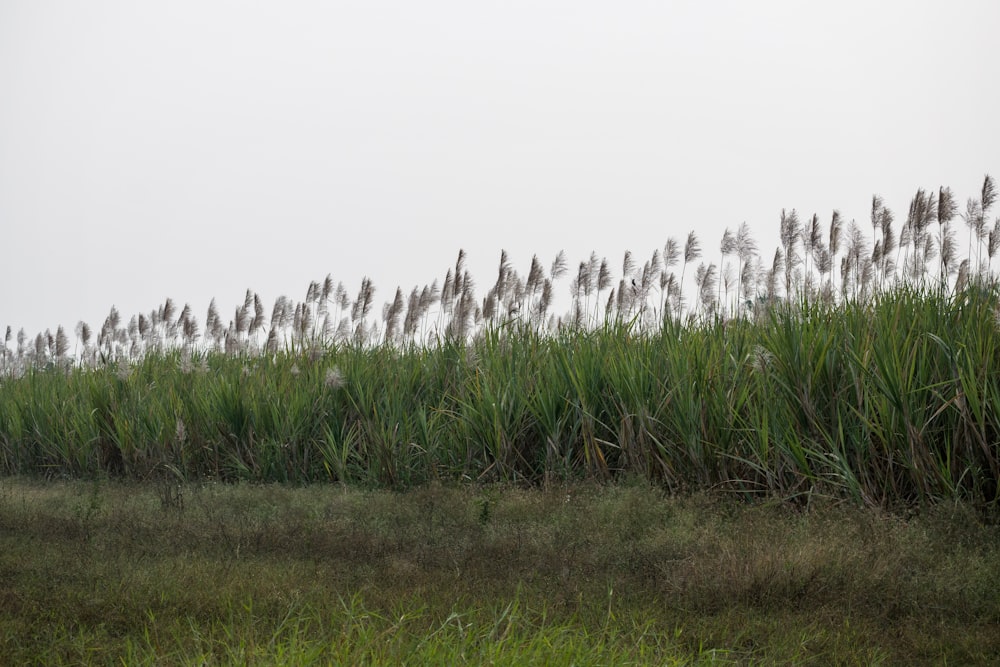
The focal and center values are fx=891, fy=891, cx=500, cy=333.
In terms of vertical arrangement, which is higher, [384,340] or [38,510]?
[384,340]

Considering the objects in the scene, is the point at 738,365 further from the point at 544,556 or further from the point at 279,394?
the point at 279,394

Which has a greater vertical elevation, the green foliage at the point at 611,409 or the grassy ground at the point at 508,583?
the green foliage at the point at 611,409

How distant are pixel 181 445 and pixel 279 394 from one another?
53.5 inches

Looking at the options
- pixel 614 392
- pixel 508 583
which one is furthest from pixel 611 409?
pixel 508 583

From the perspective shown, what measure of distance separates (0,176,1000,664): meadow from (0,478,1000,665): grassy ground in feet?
0.10

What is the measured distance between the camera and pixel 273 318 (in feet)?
42.5

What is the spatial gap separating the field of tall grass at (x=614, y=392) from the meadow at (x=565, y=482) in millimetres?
37

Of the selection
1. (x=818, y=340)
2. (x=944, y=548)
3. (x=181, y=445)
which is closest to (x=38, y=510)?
(x=181, y=445)

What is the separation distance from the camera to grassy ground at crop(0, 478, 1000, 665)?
439 cm

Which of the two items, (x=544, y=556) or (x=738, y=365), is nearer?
(x=544, y=556)

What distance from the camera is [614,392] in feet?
28.9

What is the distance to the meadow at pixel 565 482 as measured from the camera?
16.2ft

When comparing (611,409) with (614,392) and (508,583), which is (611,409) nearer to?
(614,392)

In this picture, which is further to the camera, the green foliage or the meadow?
the green foliage
